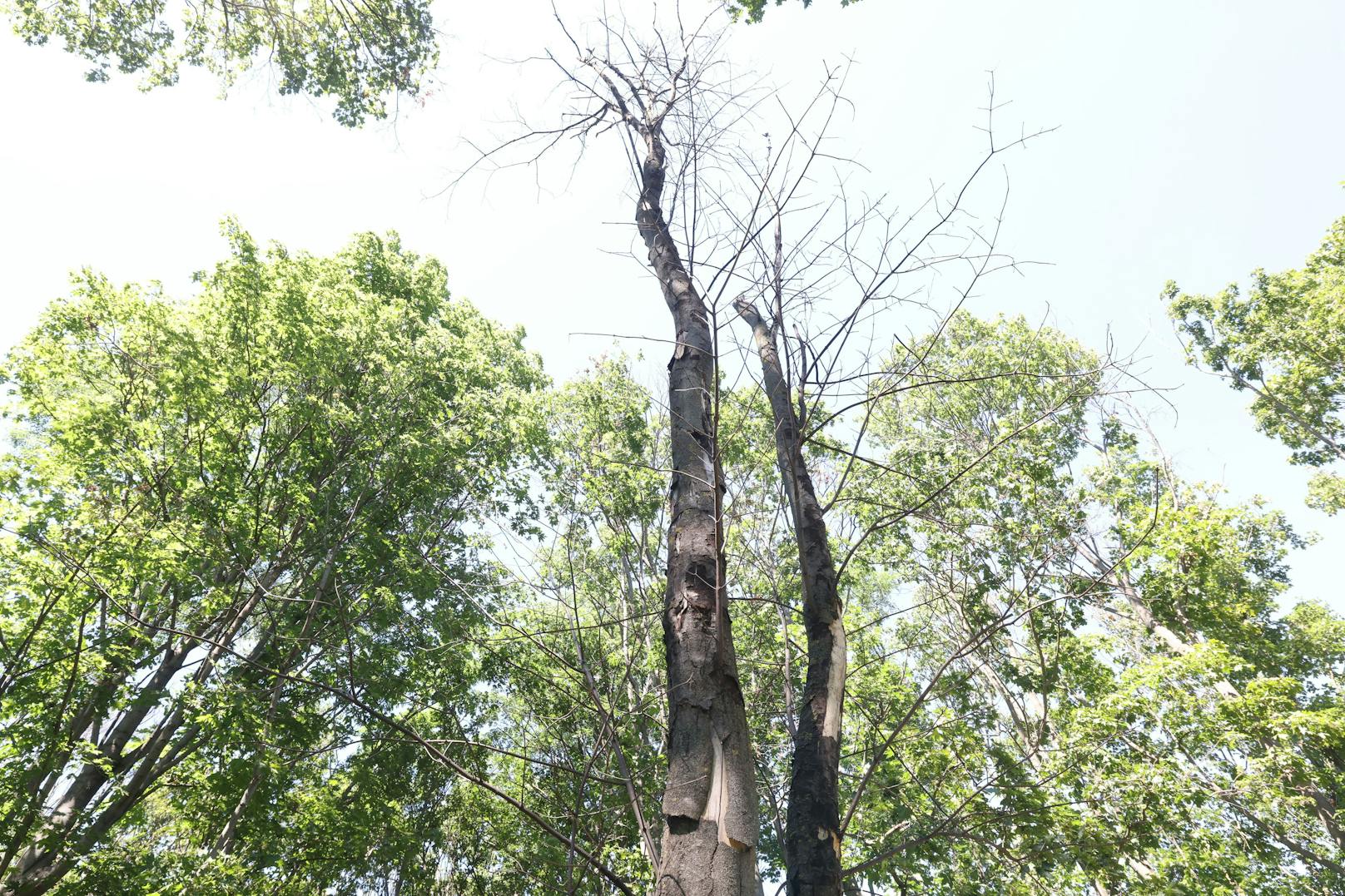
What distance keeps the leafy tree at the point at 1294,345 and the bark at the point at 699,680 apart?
13.9 m

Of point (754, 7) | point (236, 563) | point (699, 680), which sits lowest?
point (699, 680)

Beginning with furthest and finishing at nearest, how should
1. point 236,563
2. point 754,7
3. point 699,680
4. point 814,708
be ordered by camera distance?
1. point 236,563
2. point 754,7
3. point 814,708
4. point 699,680

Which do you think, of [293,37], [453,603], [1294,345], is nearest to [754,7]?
[293,37]

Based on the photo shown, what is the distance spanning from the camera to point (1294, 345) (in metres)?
11.7

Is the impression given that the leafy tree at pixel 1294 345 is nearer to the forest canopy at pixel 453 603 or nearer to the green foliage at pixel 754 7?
the forest canopy at pixel 453 603

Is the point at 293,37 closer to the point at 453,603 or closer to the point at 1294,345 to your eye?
the point at 453,603

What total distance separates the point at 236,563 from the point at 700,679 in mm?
9289

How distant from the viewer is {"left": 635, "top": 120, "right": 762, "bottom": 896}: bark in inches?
51.2

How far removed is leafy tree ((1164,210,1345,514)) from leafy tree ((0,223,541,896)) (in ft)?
45.2

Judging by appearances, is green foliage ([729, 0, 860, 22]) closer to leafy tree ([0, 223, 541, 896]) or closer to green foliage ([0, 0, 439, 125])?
green foliage ([0, 0, 439, 125])

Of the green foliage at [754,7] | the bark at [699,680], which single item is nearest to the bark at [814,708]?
the bark at [699,680]

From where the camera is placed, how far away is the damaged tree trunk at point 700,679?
4.27ft

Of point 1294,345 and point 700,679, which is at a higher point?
point 1294,345

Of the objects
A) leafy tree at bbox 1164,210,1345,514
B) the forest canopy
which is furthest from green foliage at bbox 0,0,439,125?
leafy tree at bbox 1164,210,1345,514
